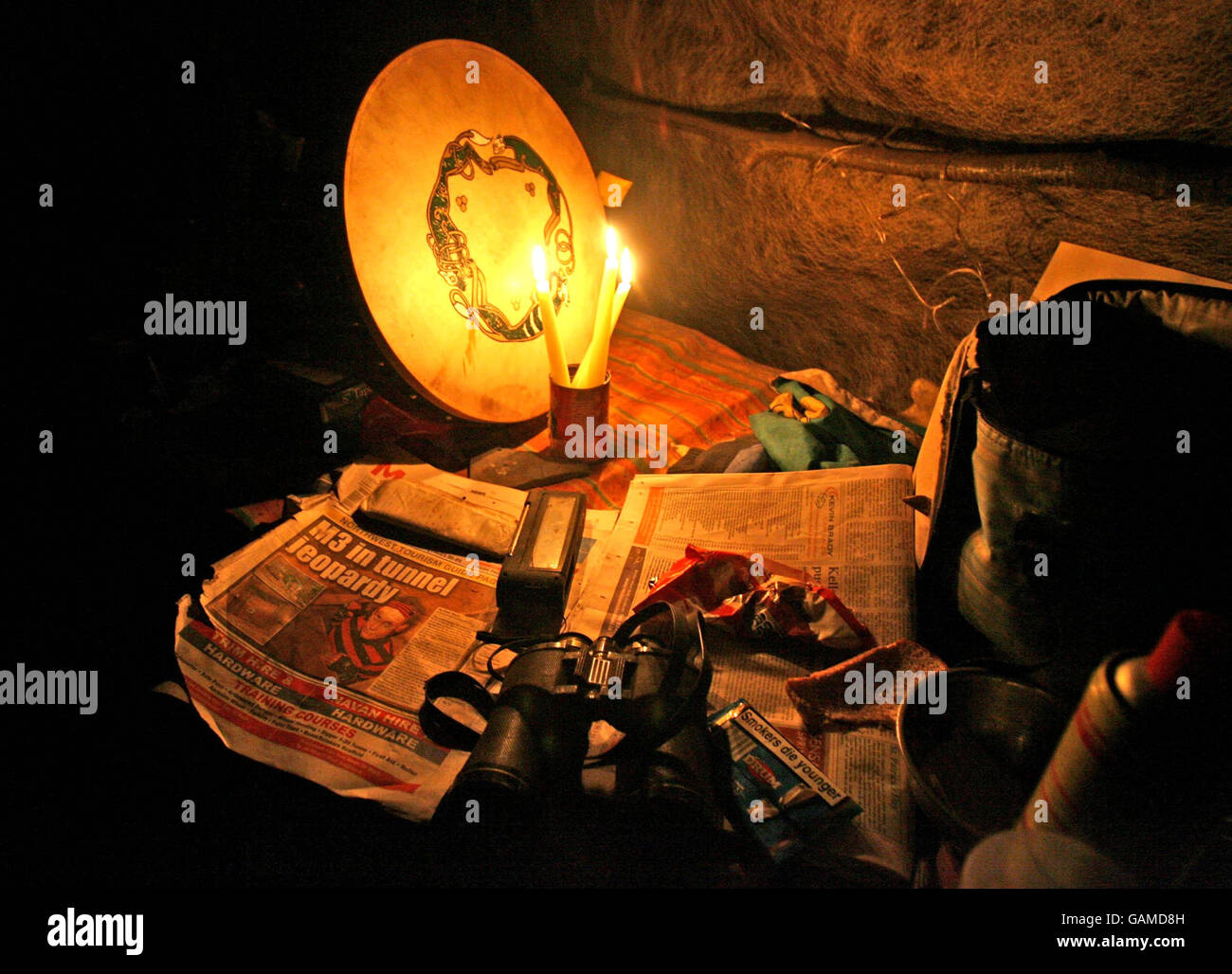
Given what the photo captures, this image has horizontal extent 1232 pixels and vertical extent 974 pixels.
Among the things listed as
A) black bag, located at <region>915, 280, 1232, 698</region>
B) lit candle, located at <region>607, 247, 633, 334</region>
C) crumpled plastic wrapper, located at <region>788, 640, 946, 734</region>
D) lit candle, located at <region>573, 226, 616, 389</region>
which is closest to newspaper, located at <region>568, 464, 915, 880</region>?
crumpled plastic wrapper, located at <region>788, 640, 946, 734</region>

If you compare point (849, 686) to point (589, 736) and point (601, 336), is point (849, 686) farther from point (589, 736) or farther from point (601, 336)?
point (601, 336)

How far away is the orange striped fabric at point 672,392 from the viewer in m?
1.32

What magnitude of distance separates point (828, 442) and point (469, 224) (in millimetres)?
819

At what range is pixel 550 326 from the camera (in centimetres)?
126

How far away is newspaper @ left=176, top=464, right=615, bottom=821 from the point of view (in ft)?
2.51

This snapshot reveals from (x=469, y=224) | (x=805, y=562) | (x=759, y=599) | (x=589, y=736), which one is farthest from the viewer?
(x=469, y=224)

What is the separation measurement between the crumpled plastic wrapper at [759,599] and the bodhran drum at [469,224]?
0.59 meters

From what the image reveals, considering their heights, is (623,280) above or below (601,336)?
above

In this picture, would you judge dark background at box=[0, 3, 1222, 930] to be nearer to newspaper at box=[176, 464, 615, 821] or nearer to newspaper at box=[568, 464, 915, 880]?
newspaper at box=[176, 464, 615, 821]

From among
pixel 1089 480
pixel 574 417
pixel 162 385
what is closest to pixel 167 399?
pixel 162 385

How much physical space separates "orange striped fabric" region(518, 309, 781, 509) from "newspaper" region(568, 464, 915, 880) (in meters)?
0.11

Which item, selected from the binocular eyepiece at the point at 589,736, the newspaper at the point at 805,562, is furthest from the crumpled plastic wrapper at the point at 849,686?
the binocular eyepiece at the point at 589,736
